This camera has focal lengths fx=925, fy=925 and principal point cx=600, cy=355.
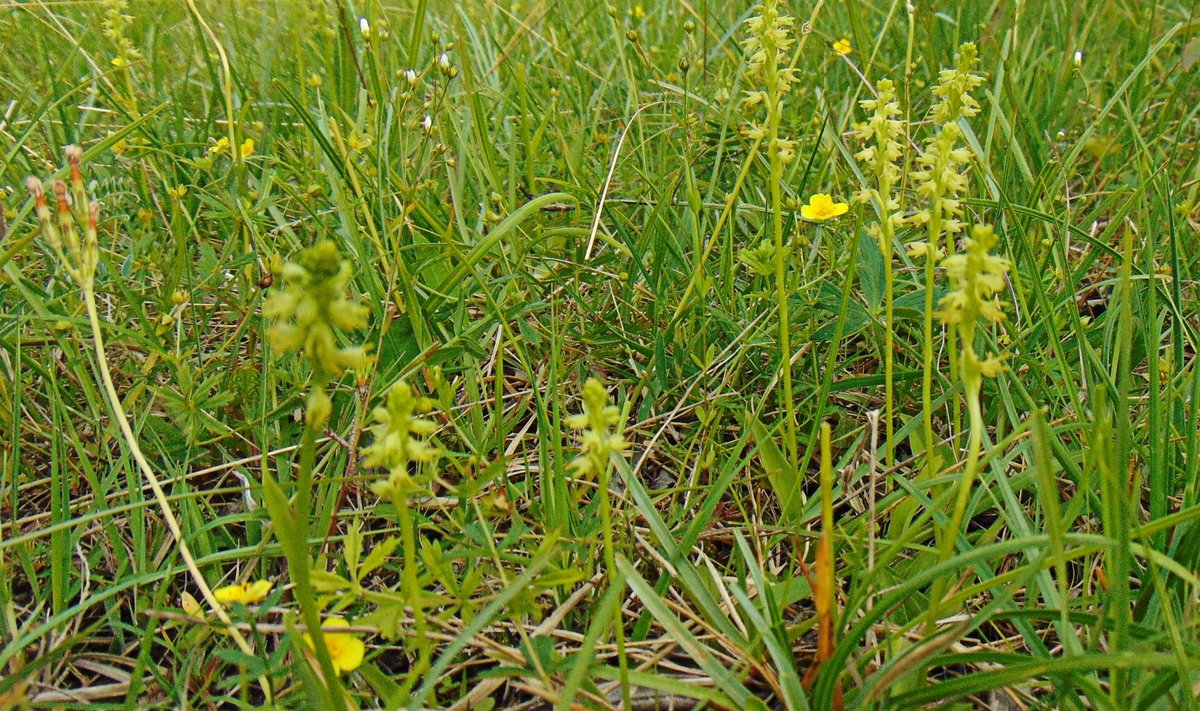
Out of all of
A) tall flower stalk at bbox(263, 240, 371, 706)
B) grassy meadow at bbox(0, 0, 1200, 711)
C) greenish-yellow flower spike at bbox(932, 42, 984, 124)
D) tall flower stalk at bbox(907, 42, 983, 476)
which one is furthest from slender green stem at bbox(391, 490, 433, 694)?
greenish-yellow flower spike at bbox(932, 42, 984, 124)

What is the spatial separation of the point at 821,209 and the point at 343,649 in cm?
135

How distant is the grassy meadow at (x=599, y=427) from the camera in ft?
3.51

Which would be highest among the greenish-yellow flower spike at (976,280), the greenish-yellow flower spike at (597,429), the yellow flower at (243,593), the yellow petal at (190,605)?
the greenish-yellow flower spike at (976,280)

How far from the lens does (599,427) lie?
1.01 metres

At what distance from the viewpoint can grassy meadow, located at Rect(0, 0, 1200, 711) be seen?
107cm

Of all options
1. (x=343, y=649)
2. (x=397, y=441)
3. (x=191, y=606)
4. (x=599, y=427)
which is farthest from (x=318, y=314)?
(x=191, y=606)

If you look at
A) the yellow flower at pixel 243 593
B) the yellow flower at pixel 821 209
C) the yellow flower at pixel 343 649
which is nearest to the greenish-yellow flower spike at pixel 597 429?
the yellow flower at pixel 343 649

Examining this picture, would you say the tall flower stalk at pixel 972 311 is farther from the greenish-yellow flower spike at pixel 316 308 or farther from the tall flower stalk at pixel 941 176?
the greenish-yellow flower spike at pixel 316 308

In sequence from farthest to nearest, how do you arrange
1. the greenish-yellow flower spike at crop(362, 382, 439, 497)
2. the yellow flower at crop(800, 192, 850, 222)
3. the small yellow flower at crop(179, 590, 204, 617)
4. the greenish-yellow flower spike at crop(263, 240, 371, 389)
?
the yellow flower at crop(800, 192, 850, 222) < the small yellow flower at crop(179, 590, 204, 617) < the greenish-yellow flower spike at crop(362, 382, 439, 497) < the greenish-yellow flower spike at crop(263, 240, 371, 389)

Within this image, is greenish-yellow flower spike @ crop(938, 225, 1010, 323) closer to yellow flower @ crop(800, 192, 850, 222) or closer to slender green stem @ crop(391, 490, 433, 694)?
slender green stem @ crop(391, 490, 433, 694)

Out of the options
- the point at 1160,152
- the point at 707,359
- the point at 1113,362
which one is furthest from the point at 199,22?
the point at 1160,152

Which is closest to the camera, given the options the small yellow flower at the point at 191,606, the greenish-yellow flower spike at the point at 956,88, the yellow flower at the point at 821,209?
the small yellow flower at the point at 191,606

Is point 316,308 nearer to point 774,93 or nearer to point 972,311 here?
point 972,311

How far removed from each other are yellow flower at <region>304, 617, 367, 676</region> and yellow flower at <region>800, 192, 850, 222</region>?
128cm
